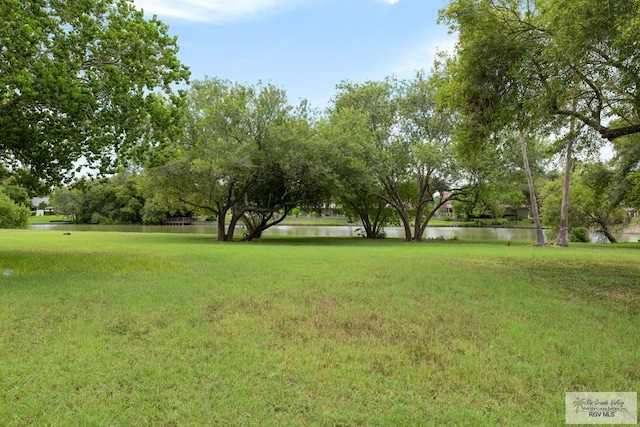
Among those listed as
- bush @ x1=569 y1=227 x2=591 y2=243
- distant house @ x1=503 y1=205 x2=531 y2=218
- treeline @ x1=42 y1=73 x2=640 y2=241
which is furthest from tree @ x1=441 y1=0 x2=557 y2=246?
distant house @ x1=503 y1=205 x2=531 y2=218

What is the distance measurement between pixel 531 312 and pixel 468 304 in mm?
922

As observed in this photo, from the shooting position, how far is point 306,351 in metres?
4.56

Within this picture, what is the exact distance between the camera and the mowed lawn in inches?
132

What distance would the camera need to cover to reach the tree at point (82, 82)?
8.34 meters

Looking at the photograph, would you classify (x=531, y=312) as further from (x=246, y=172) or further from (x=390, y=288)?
(x=246, y=172)

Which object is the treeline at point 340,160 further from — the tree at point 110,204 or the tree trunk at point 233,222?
the tree at point 110,204

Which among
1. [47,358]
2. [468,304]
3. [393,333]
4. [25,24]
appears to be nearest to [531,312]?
[468,304]

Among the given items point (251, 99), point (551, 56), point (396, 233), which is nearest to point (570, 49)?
point (551, 56)

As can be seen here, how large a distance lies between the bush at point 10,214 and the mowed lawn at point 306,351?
46.5 metres

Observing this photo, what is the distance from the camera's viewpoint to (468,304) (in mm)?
6863

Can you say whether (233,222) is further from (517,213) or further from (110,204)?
(517,213)

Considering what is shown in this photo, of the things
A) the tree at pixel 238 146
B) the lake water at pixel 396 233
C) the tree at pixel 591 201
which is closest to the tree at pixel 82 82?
the tree at pixel 238 146

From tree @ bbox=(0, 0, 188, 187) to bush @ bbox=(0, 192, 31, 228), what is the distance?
4200cm

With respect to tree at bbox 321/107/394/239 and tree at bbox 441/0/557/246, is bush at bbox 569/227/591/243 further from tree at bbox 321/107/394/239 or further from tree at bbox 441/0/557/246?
tree at bbox 441/0/557/246
